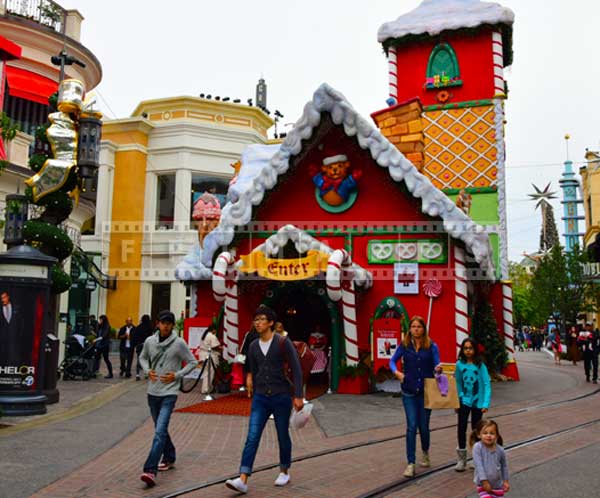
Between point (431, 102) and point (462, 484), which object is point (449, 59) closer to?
point (431, 102)

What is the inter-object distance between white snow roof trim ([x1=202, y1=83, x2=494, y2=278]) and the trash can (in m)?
4.19

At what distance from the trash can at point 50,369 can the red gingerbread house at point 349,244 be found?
3576mm

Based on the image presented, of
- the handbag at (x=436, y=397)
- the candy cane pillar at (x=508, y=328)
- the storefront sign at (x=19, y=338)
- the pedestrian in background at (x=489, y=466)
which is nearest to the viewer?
the pedestrian in background at (x=489, y=466)

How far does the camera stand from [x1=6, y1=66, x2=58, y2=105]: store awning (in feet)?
65.7

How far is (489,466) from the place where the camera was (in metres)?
5.24

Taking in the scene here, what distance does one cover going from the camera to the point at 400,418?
37.6 feet

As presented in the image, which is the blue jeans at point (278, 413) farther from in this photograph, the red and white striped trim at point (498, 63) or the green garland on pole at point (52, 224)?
the red and white striped trim at point (498, 63)

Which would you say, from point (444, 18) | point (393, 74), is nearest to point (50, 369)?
point (393, 74)

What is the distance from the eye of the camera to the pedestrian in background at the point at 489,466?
5.19 meters

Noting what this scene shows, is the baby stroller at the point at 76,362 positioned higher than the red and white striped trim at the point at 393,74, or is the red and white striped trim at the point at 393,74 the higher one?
the red and white striped trim at the point at 393,74

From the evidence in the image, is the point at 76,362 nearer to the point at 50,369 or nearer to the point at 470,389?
the point at 50,369

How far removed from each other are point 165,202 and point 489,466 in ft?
87.6

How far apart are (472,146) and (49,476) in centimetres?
1599

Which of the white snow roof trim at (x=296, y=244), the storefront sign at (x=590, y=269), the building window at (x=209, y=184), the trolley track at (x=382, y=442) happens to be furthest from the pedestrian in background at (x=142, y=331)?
the storefront sign at (x=590, y=269)
